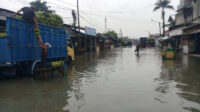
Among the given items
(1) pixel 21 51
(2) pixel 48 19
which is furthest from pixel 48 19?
(1) pixel 21 51

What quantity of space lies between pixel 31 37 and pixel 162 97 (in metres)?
6.48

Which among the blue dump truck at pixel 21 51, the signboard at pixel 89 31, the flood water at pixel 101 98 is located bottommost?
the flood water at pixel 101 98

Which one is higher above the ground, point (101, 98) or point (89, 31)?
point (89, 31)

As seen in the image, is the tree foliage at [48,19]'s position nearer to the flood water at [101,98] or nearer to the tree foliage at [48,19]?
the tree foliage at [48,19]

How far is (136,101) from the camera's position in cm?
453

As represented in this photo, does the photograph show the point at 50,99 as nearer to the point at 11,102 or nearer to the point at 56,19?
the point at 11,102

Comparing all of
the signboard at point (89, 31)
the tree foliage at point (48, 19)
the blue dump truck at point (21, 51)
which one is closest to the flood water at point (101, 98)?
the blue dump truck at point (21, 51)

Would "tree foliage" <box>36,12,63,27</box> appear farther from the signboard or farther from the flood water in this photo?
the flood water

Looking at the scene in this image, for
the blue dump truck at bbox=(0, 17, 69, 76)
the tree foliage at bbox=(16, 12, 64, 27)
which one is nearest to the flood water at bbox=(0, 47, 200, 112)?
the blue dump truck at bbox=(0, 17, 69, 76)

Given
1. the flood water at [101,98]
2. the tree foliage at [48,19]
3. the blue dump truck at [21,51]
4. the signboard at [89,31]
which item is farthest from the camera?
the signboard at [89,31]

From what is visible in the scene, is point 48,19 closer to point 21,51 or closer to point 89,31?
point 89,31

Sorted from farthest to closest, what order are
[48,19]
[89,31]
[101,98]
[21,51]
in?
[89,31] < [48,19] < [21,51] < [101,98]

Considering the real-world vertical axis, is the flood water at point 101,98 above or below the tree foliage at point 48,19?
below

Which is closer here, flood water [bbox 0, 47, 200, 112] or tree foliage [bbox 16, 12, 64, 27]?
flood water [bbox 0, 47, 200, 112]
